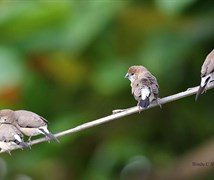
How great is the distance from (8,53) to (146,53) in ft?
3.49

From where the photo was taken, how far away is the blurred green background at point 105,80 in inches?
221

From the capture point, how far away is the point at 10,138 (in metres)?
3.74

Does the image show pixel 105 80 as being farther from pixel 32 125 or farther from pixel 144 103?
pixel 144 103

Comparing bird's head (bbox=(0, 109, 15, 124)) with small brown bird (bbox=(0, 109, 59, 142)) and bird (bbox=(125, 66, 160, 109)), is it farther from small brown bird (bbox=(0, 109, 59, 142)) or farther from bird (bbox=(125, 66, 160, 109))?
bird (bbox=(125, 66, 160, 109))

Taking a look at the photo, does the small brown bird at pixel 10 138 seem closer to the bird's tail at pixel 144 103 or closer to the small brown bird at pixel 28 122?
the small brown bird at pixel 28 122

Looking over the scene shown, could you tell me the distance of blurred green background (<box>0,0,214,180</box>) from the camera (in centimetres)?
561

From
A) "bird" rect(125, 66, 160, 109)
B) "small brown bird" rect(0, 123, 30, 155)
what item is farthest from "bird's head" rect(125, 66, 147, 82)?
"small brown bird" rect(0, 123, 30, 155)

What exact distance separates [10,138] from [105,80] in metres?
1.86

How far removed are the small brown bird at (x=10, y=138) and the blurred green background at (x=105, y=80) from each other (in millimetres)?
1604

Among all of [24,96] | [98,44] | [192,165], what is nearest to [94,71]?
[98,44]

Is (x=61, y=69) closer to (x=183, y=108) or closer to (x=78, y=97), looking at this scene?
(x=78, y=97)

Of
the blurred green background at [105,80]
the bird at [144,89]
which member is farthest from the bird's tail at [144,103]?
the blurred green background at [105,80]

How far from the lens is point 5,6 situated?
585 centimetres

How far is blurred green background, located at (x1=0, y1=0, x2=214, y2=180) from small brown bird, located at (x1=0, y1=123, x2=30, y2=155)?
1604 mm
